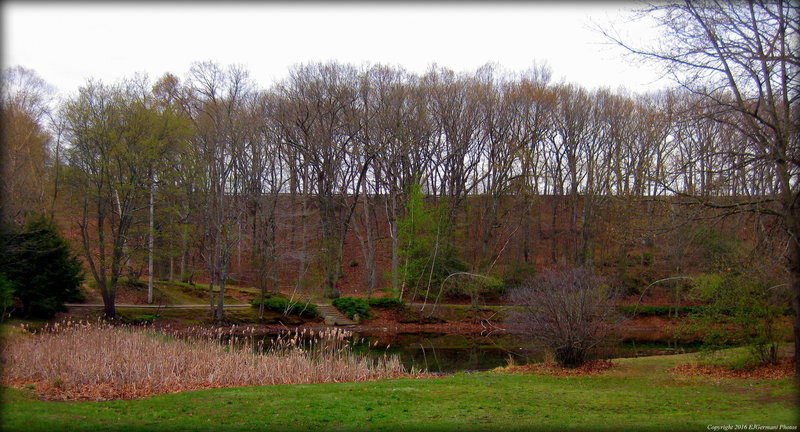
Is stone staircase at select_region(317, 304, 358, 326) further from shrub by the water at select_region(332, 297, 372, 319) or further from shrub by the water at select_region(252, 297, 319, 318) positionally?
shrub by the water at select_region(252, 297, 319, 318)

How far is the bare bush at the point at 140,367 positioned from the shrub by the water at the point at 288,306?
18082mm

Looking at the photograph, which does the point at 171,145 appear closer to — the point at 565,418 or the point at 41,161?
the point at 41,161

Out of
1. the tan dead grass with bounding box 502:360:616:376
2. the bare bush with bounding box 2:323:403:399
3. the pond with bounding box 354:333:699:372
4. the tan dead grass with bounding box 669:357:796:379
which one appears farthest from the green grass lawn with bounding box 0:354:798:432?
the pond with bounding box 354:333:699:372

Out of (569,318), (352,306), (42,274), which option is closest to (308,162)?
(352,306)

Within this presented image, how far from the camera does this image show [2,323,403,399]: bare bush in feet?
38.3

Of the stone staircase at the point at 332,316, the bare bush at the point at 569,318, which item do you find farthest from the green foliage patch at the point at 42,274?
the bare bush at the point at 569,318

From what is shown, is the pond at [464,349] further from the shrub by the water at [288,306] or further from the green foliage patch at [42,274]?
the green foliage patch at [42,274]

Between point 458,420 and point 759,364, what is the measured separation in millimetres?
10072

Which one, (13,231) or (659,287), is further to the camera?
(659,287)

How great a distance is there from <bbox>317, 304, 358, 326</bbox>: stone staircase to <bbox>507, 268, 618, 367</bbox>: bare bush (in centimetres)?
1938

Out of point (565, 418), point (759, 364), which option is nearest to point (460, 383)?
point (565, 418)

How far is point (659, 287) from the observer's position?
4062cm

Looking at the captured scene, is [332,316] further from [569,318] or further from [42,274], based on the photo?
[569,318]

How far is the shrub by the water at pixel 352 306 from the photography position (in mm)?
36031
